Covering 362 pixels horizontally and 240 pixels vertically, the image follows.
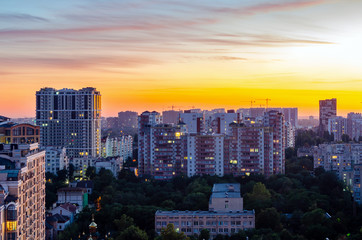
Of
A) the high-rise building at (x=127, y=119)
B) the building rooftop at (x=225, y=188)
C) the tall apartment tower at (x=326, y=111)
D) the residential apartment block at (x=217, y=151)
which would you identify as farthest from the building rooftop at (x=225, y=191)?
the high-rise building at (x=127, y=119)

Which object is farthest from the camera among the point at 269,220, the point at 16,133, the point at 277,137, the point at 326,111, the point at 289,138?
the point at 326,111

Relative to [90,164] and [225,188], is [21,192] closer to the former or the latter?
[225,188]

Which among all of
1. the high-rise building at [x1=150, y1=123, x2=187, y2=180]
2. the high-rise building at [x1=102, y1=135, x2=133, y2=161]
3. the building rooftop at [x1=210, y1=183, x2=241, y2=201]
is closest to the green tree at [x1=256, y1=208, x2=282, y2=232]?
the building rooftop at [x1=210, y1=183, x2=241, y2=201]

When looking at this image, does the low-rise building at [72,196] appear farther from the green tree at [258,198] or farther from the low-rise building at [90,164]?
the low-rise building at [90,164]

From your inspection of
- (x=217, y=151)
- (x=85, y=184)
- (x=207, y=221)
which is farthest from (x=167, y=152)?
(x=207, y=221)

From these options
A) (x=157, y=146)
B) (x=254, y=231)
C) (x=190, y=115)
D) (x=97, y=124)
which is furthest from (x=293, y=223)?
(x=97, y=124)

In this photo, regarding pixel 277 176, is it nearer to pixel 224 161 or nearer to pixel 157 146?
pixel 224 161
